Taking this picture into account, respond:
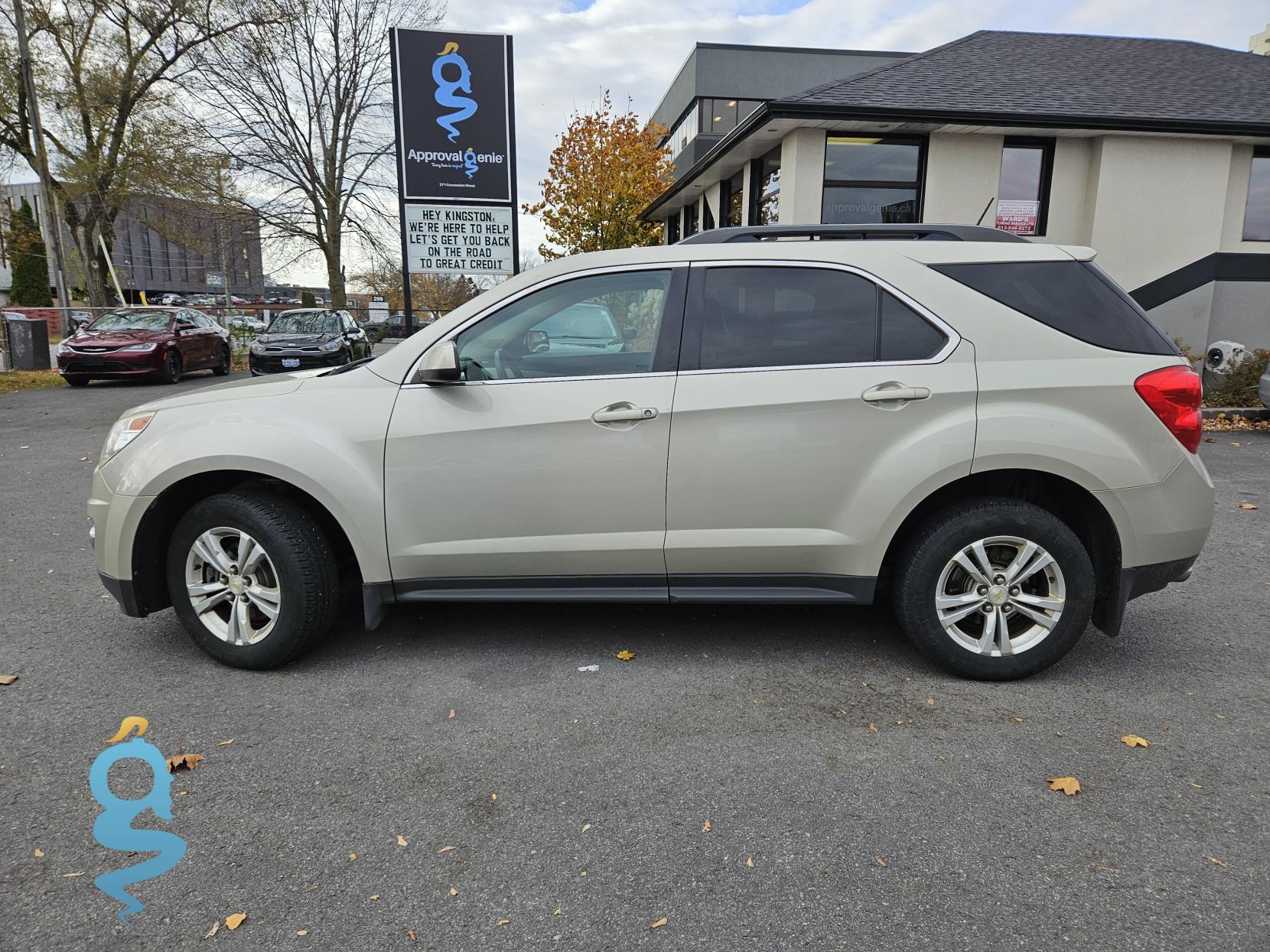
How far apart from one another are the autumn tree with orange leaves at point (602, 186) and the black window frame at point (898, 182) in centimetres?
1121

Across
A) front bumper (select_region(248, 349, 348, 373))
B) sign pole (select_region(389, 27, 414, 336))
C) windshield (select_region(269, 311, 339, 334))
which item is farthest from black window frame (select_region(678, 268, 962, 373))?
windshield (select_region(269, 311, 339, 334))

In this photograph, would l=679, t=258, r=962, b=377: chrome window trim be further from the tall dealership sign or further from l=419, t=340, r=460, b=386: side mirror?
the tall dealership sign

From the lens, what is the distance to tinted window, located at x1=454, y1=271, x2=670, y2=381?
3.63 meters

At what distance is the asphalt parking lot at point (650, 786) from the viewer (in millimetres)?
2209

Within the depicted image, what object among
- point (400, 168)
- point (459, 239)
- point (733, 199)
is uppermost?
point (733, 199)

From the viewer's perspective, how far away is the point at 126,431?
12.2 feet

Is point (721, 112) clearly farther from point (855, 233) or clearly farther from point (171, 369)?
point (855, 233)

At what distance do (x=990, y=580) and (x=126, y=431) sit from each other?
3.82m

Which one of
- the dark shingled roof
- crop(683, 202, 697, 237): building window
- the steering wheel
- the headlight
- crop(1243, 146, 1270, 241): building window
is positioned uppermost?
the dark shingled roof

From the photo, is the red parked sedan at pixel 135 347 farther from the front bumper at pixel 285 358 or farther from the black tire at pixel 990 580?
the black tire at pixel 990 580

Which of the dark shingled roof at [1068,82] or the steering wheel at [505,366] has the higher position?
the dark shingled roof at [1068,82]

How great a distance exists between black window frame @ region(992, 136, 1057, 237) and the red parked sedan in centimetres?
1616

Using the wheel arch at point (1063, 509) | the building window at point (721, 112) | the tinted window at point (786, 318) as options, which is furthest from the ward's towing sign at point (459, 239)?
the building window at point (721, 112)

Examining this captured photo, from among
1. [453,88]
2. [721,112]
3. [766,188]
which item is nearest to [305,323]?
[453,88]
